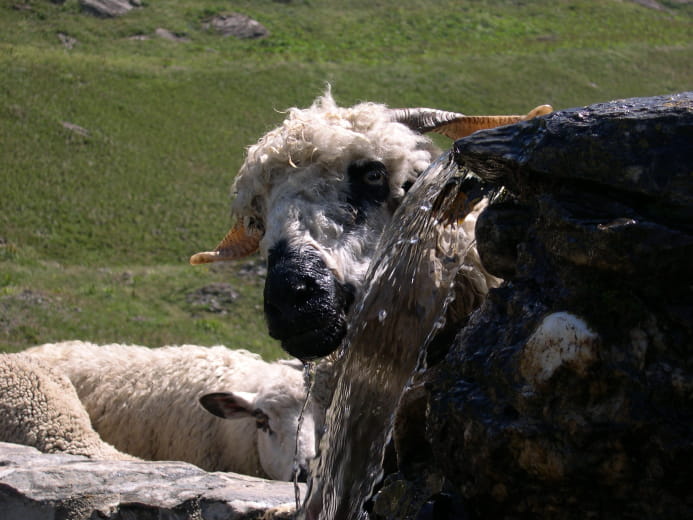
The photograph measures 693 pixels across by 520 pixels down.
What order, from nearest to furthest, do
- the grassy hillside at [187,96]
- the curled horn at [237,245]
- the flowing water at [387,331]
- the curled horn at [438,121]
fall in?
the flowing water at [387,331]
the curled horn at [438,121]
the curled horn at [237,245]
the grassy hillside at [187,96]

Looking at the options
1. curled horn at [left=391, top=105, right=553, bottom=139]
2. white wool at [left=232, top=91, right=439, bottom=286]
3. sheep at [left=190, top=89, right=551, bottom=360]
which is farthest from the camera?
curled horn at [left=391, top=105, right=553, bottom=139]

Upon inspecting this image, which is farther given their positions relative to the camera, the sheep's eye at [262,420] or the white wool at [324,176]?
the sheep's eye at [262,420]

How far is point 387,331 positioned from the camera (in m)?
4.04

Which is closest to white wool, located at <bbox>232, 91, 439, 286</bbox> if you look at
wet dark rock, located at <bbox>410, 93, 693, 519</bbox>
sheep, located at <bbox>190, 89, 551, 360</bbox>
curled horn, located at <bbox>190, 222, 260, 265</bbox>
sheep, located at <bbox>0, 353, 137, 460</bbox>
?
sheep, located at <bbox>190, 89, 551, 360</bbox>

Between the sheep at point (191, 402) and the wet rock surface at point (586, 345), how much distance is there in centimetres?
427

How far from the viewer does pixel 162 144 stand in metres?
27.8

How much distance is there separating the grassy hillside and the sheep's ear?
6.67 m

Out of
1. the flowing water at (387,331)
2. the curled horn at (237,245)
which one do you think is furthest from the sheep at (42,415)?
the flowing water at (387,331)

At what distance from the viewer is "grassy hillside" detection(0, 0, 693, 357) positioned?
1661cm

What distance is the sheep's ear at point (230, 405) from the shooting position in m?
7.03

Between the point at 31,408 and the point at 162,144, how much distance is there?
22006mm

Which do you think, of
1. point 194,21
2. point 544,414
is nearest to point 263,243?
point 544,414

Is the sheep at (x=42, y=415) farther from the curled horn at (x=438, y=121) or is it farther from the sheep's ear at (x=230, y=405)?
the curled horn at (x=438, y=121)

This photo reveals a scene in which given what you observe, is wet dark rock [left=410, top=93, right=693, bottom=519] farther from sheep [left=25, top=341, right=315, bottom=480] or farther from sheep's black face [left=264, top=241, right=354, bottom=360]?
sheep [left=25, top=341, right=315, bottom=480]
